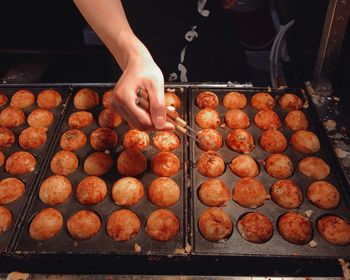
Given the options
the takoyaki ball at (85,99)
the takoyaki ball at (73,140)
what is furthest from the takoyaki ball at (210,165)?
the takoyaki ball at (85,99)

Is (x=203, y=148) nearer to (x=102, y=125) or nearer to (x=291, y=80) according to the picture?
(x=102, y=125)

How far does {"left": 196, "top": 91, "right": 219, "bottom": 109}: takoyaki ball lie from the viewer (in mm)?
2674

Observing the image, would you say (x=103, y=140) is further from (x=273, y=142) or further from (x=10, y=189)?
(x=273, y=142)

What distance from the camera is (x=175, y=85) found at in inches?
112

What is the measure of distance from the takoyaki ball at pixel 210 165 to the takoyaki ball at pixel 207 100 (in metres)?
0.50

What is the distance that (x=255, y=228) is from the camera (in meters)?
1.96

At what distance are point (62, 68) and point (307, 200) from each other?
3310 millimetres

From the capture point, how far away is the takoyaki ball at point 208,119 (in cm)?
256

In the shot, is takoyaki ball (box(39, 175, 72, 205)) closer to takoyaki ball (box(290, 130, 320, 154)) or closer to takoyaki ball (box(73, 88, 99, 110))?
takoyaki ball (box(73, 88, 99, 110))

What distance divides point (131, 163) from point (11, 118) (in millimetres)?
1061

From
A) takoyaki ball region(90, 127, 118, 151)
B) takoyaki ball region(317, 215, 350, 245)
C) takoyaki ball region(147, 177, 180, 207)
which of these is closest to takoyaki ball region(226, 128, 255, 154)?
takoyaki ball region(147, 177, 180, 207)

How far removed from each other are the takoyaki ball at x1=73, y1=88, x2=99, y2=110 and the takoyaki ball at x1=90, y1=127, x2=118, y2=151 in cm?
30

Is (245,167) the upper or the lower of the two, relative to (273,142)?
lower

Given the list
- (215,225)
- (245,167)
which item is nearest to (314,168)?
(245,167)
